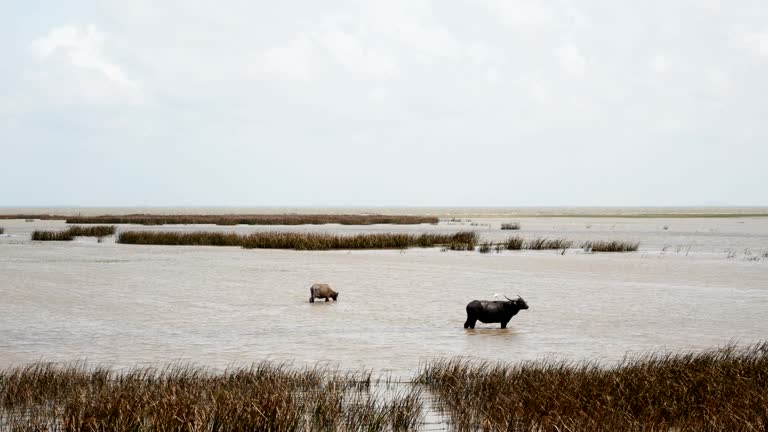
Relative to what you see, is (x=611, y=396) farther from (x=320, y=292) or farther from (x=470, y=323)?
(x=320, y=292)

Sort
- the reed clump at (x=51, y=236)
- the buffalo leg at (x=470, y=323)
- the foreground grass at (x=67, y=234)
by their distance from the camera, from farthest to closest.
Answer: the foreground grass at (x=67, y=234) < the reed clump at (x=51, y=236) < the buffalo leg at (x=470, y=323)

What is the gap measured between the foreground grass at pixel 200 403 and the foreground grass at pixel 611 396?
0.69m

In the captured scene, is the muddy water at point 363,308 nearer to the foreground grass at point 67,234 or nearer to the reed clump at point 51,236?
the reed clump at point 51,236

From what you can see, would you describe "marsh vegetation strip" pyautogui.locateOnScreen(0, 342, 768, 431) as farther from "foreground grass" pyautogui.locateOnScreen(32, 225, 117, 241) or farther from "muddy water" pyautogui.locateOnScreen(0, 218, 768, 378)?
"foreground grass" pyautogui.locateOnScreen(32, 225, 117, 241)

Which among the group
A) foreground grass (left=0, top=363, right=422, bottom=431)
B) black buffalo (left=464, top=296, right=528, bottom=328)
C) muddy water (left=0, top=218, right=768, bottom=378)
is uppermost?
foreground grass (left=0, top=363, right=422, bottom=431)

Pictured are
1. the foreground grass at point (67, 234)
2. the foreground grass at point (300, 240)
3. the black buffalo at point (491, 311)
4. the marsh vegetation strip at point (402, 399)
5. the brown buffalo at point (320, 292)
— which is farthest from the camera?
the foreground grass at point (67, 234)

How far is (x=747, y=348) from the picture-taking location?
13195 mm

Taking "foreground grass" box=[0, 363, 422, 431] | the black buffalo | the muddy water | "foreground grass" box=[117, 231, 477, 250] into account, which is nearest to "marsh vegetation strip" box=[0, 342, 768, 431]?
"foreground grass" box=[0, 363, 422, 431]

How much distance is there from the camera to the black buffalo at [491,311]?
15984 mm

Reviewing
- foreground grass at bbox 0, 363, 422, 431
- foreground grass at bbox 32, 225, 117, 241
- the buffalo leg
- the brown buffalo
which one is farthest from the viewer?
foreground grass at bbox 32, 225, 117, 241

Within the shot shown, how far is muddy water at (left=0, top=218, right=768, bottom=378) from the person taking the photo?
1363 centimetres

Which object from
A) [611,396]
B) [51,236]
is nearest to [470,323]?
[611,396]

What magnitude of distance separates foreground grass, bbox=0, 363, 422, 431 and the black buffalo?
5872mm

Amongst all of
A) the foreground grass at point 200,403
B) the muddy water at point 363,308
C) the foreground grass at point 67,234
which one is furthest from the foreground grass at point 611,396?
the foreground grass at point 67,234
